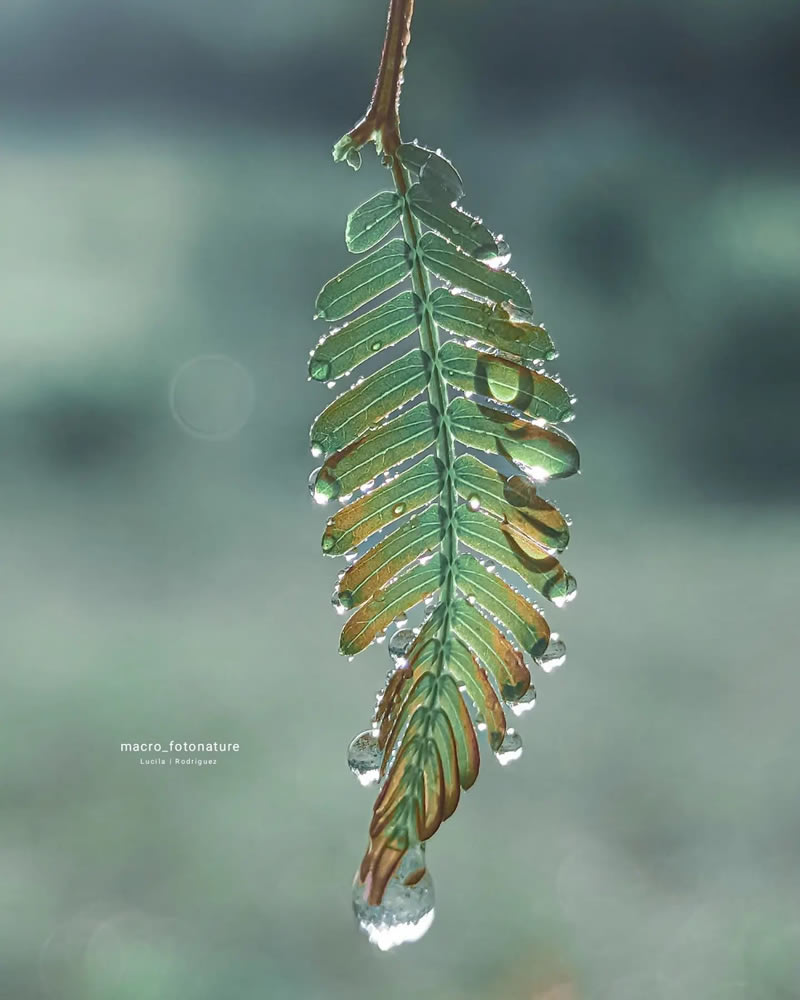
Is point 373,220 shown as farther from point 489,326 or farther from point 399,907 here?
point 399,907

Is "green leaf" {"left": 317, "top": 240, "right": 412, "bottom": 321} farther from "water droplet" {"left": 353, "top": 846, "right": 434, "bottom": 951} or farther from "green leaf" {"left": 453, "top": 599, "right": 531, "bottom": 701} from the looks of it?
"water droplet" {"left": 353, "top": 846, "right": 434, "bottom": 951}

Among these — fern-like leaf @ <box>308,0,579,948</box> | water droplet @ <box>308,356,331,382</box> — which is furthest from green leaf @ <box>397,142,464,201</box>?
water droplet @ <box>308,356,331,382</box>

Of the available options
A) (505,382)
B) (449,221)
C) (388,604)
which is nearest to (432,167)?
(449,221)

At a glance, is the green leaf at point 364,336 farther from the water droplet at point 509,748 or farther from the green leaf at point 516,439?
the water droplet at point 509,748

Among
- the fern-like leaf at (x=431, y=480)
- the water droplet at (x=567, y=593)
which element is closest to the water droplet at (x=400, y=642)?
the fern-like leaf at (x=431, y=480)

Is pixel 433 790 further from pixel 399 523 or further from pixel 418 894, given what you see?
pixel 399 523

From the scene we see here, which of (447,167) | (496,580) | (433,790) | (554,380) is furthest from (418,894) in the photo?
(447,167)

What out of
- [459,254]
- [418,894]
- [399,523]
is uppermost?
[459,254]
